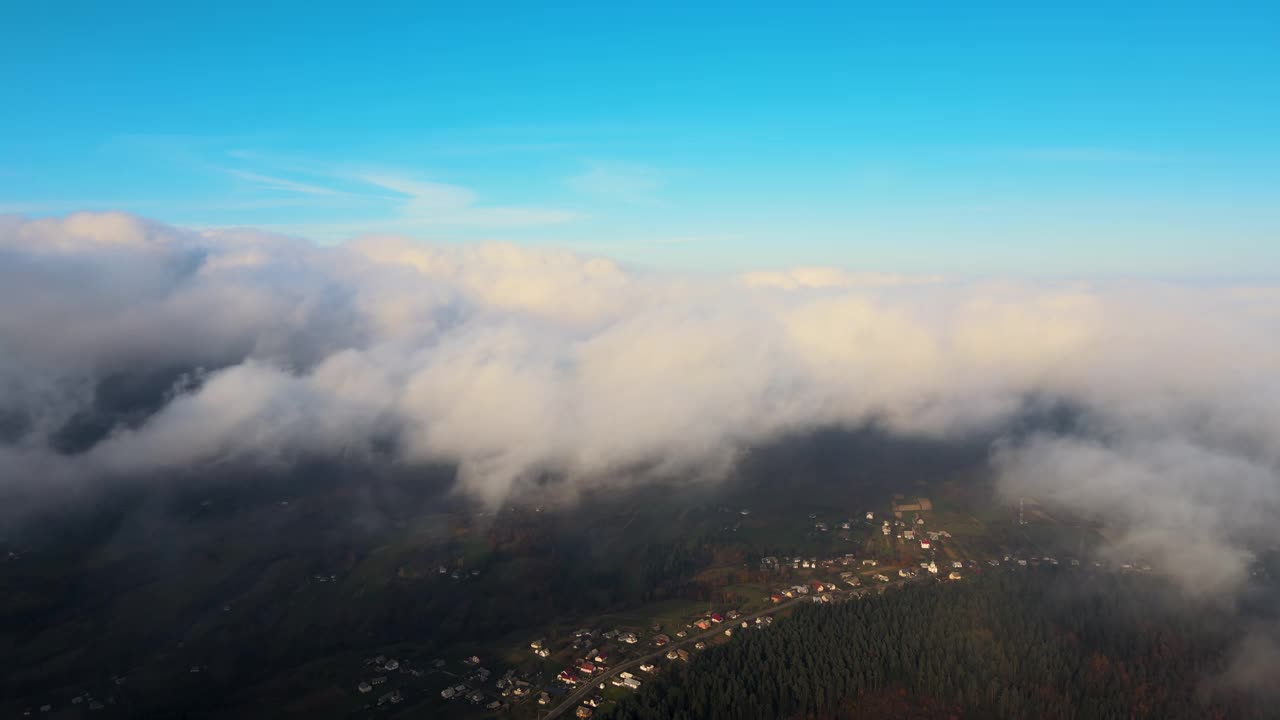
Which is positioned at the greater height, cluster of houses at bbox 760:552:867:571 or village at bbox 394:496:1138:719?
village at bbox 394:496:1138:719

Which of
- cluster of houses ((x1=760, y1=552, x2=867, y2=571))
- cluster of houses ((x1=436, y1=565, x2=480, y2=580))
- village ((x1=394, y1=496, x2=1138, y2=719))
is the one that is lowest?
cluster of houses ((x1=436, y1=565, x2=480, y2=580))

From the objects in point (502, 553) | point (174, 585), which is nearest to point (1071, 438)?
point (502, 553)

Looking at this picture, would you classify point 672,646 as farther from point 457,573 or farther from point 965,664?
point 457,573

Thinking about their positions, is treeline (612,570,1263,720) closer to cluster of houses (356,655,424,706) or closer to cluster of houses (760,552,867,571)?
cluster of houses (760,552,867,571)

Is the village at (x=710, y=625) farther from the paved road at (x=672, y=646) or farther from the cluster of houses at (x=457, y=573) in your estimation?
the cluster of houses at (x=457, y=573)

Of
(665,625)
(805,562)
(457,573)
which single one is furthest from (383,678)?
(805,562)

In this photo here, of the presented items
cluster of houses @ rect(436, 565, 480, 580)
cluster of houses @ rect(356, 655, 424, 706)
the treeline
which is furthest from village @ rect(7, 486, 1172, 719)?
the treeline

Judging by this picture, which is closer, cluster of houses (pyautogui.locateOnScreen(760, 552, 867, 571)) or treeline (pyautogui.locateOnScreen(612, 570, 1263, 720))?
treeline (pyautogui.locateOnScreen(612, 570, 1263, 720))

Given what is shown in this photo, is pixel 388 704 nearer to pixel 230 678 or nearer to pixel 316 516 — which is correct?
pixel 230 678
